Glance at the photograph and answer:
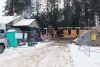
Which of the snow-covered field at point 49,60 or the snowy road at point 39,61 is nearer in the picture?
the snowy road at point 39,61

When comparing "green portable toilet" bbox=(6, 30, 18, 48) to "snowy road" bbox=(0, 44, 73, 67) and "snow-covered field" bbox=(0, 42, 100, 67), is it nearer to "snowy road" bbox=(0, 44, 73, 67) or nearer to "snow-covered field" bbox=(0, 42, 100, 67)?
"snow-covered field" bbox=(0, 42, 100, 67)

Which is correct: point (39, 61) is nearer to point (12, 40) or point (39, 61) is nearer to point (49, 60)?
point (49, 60)

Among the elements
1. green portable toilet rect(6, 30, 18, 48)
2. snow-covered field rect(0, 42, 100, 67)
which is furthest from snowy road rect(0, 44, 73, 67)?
green portable toilet rect(6, 30, 18, 48)

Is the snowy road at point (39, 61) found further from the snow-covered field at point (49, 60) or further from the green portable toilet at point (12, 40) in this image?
the green portable toilet at point (12, 40)

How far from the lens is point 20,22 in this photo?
54875 millimetres

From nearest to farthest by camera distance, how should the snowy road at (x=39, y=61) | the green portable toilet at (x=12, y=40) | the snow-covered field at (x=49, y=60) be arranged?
the snowy road at (x=39, y=61)
the snow-covered field at (x=49, y=60)
the green portable toilet at (x=12, y=40)

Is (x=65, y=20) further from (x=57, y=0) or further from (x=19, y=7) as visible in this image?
(x=19, y=7)

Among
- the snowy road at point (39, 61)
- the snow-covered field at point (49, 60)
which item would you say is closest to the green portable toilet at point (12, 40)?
the snow-covered field at point (49, 60)

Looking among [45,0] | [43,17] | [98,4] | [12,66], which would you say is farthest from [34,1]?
[12,66]

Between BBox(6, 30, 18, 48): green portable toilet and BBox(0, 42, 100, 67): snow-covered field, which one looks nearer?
BBox(0, 42, 100, 67): snow-covered field

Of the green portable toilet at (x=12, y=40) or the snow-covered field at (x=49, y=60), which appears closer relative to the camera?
the snow-covered field at (x=49, y=60)

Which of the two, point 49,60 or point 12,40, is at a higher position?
point 12,40

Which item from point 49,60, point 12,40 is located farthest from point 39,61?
point 12,40

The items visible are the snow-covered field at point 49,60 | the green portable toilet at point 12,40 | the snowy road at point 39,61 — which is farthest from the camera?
the green portable toilet at point 12,40
